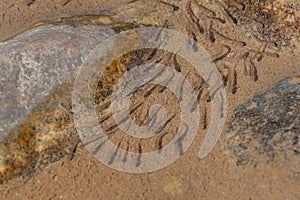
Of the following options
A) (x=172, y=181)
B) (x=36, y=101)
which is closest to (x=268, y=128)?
(x=172, y=181)

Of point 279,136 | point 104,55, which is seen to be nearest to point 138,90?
point 104,55

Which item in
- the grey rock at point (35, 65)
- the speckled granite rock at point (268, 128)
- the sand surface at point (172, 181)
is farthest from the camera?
the grey rock at point (35, 65)

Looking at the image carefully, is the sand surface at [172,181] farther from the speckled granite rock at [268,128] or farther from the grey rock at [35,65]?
the grey rock at [35,65]

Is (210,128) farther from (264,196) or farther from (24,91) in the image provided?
(24,91)

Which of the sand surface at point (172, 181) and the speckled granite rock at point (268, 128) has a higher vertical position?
the speckled granite rock at point (268, 128)

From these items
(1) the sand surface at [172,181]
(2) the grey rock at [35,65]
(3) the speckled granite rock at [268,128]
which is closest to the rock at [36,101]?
(2) the grey rock at [35,65]

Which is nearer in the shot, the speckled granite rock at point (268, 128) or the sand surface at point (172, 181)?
the sand surface at point (172, 181)

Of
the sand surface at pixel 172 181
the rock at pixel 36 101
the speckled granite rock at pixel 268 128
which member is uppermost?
the rock at pixel 36 101

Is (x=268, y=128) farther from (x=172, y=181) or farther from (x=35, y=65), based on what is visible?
(x=35, y=65)
